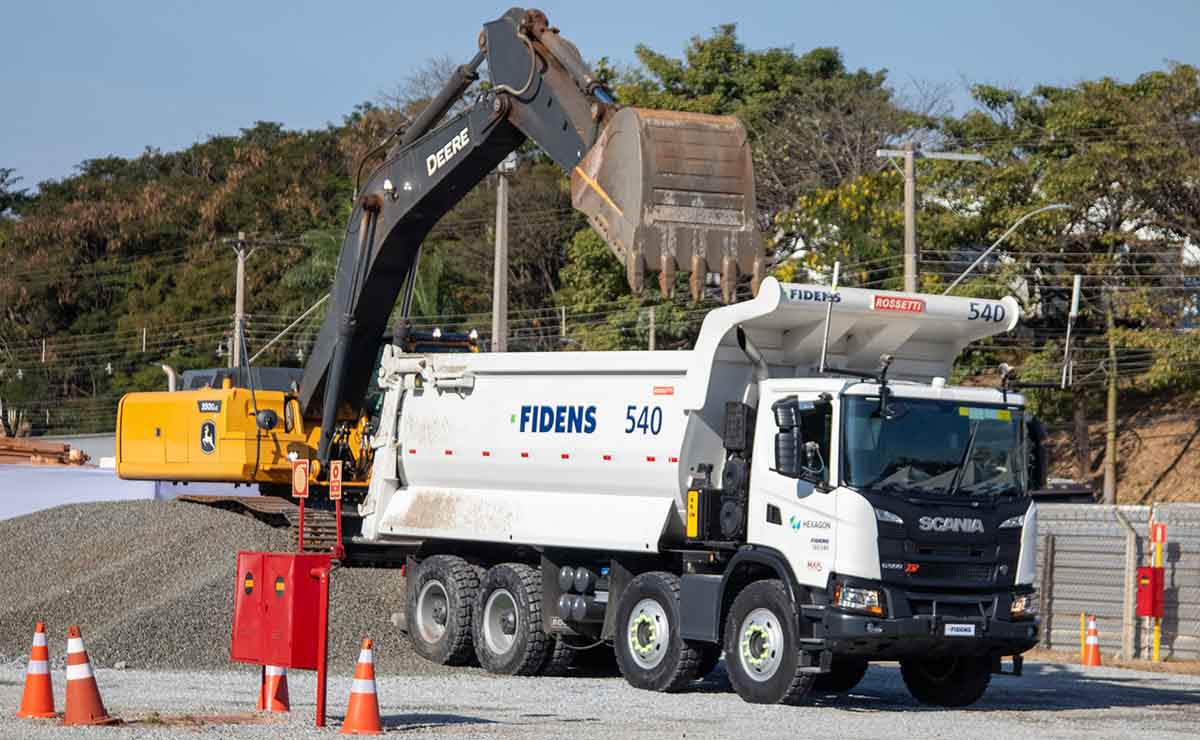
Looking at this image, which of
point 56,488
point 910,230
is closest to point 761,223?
point 910,230

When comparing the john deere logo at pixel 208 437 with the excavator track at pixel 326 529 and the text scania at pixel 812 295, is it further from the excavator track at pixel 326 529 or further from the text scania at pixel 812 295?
the text scania at pixel 812 295

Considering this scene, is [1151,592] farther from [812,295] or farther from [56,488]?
[56,488]

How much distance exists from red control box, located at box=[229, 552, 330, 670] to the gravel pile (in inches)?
228

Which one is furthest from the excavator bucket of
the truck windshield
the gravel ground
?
the gravel ground

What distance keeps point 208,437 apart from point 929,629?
11.2 metres

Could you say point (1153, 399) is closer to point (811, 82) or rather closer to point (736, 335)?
point (811, 82)

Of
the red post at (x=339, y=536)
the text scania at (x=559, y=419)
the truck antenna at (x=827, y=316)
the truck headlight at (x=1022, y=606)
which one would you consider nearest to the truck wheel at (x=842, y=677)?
the truck headlight at (x=1022, y=606)

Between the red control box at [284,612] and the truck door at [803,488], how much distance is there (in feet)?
15.0

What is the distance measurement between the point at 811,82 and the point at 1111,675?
118 ft

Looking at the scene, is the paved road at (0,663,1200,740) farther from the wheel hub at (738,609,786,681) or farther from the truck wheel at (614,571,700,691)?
the wheel hub at (738,609,786,681)

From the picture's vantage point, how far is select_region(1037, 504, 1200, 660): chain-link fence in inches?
931

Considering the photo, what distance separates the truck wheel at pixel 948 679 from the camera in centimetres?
1752

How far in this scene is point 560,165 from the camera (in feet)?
60.6

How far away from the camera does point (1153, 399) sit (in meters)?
47.8
